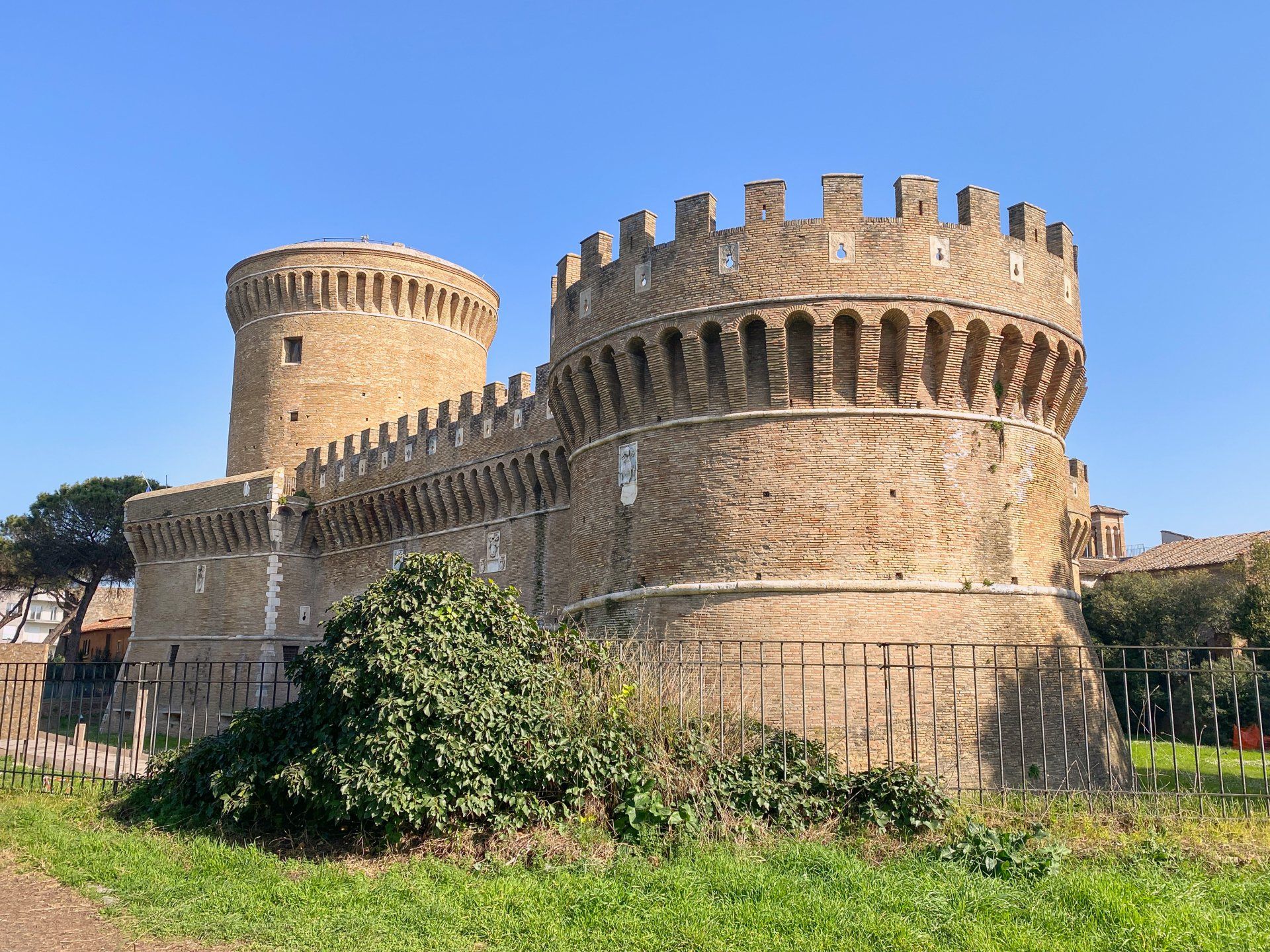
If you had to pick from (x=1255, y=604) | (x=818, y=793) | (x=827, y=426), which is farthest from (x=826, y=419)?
(x=1255, y=604)

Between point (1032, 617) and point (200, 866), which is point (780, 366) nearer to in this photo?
point (1032, 617)

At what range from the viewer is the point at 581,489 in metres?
15.9

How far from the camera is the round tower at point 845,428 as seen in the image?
43.2 ft

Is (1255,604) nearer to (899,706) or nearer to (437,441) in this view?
(899,706)

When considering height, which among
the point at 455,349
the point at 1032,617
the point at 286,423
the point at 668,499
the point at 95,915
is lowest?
the point at 95,915

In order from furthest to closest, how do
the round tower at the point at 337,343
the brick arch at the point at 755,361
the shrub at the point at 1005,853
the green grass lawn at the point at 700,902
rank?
the round tower at the point at 337,343 → the brick arch at the point at 755,361 → the shrub at the point at 1005,853 → the green grass lawn at the point at 700,902

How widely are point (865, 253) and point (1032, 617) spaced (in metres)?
5.12

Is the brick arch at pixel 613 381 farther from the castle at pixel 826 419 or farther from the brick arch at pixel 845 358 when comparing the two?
the brick arch at pixel 845 358

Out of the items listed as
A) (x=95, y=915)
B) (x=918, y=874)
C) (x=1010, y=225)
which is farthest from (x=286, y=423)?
(x=918, y=874)

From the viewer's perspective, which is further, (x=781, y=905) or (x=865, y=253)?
(x=865, y=253)

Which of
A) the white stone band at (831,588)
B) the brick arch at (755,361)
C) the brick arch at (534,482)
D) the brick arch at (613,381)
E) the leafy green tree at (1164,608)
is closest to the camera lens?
the white stone band at (831,588)

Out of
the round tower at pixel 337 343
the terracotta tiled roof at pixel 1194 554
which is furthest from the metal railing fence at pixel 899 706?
the terracotta tiled roof at pixel 1194 554

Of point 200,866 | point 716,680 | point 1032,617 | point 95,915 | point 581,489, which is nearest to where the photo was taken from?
point 95,915

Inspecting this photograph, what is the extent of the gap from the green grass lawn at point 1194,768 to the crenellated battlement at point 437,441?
37.7 ft
